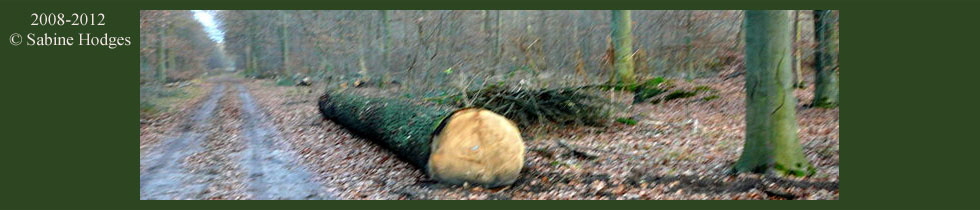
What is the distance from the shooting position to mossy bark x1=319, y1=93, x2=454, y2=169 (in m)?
6.48

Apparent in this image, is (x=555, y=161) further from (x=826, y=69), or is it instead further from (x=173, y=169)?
(x=826, y=69)

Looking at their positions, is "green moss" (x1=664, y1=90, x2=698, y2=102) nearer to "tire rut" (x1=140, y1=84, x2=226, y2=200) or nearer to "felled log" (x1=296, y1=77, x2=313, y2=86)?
"tire rut" (x1=140, y1=84, x2=226, y2=200)

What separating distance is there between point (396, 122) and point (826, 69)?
6946 mm

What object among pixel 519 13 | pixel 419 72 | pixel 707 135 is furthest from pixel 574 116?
pixel 519 13

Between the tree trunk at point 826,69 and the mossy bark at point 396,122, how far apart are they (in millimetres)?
6032

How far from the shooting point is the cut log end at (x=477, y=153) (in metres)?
5.91

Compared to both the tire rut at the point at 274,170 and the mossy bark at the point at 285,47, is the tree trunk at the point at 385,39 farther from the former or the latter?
the tire rut at the point at 274,170

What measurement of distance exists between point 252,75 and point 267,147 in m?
18.9

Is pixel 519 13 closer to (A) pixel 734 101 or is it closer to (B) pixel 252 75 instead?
(A) pixel 734 101

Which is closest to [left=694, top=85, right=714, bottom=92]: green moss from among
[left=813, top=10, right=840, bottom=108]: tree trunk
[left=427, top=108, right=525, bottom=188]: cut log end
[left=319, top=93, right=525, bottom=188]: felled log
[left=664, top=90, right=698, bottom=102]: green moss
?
[left=664, top=90, right=698, bottom=102]: green moss

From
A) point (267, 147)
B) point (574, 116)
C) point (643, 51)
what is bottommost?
point (267, 147)

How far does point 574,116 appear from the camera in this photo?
29.3ft

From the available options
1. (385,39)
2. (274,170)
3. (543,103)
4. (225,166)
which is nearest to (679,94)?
(543,103)

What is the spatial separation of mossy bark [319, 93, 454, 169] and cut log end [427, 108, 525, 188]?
0.89 ft
